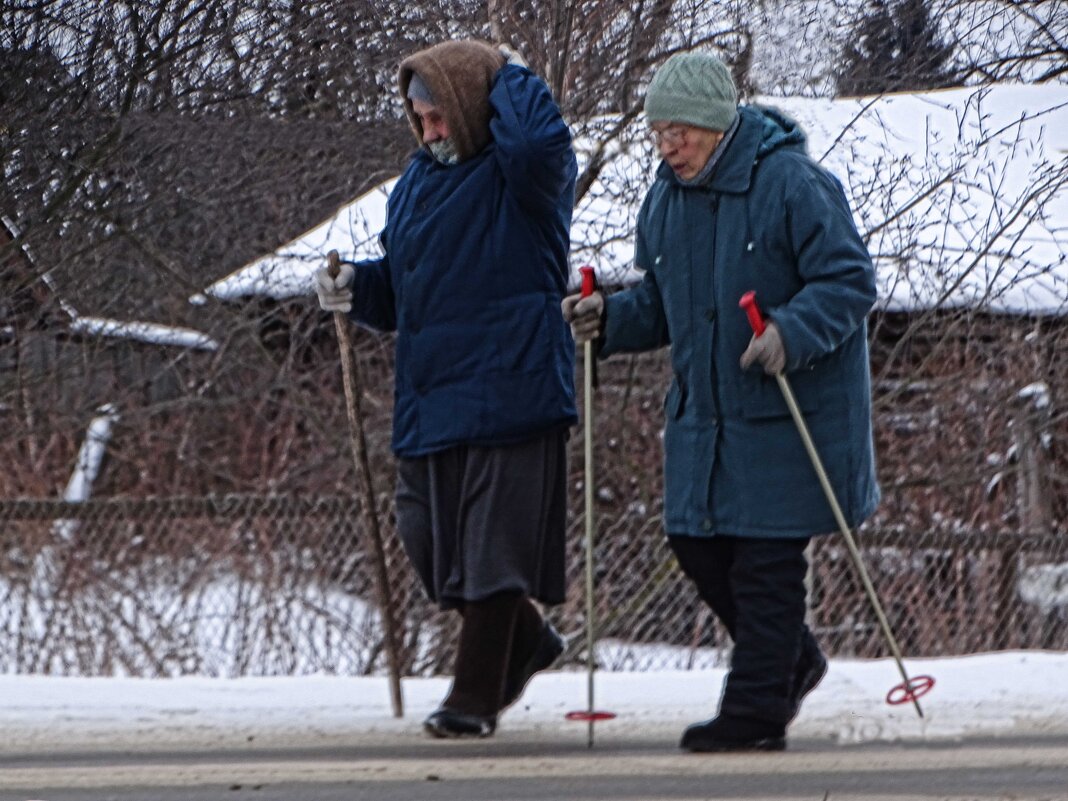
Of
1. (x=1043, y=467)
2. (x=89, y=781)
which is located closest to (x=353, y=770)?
(x=89, y=781)

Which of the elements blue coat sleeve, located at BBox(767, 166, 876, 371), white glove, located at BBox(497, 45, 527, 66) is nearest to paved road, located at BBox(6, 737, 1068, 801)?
blue coat sleeve, located at BBox(767, 166, 876, 371)

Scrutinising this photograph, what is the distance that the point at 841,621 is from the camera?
772 cm

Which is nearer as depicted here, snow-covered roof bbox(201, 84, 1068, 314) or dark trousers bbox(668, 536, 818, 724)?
dark trousers bbox(668, 536, 818, 724)

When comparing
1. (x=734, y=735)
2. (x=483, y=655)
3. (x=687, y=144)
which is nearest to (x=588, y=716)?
(x=483, y=655)

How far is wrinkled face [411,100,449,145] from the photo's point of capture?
4.59 m

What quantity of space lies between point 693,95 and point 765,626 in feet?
4.04

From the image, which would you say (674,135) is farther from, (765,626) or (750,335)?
(765,626)

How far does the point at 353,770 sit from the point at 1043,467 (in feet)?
18.0

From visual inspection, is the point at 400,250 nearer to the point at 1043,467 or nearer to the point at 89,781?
the point at 89,781

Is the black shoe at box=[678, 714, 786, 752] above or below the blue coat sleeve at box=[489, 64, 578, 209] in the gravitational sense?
below

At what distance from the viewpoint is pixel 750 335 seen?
4.33 m

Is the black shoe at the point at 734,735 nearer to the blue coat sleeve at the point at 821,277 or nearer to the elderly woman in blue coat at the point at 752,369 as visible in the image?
the elderly woman in blue coat at the point at 752,369

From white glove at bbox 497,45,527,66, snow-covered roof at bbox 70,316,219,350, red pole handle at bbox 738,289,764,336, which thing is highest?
white glove at bbox 497,45,527,66

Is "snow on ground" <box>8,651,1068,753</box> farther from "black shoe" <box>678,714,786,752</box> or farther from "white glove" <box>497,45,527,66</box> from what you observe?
"white glove" <box>497,45,527,66</box>
